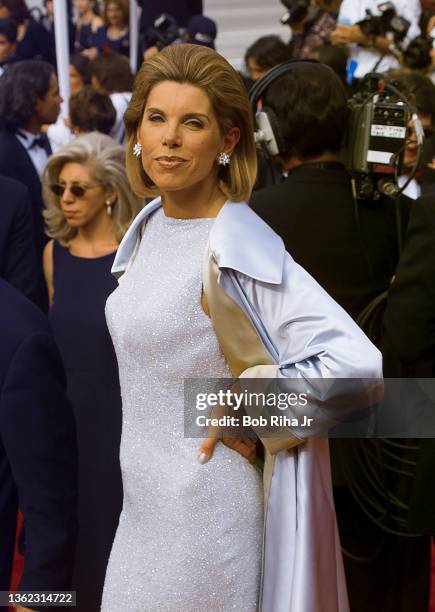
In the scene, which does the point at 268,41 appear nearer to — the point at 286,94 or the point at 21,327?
the point at 286,94

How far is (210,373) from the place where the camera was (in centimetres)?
193

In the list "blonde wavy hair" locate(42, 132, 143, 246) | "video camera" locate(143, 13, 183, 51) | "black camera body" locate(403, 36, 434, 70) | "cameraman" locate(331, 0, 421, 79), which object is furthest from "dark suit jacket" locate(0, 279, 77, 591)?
"video camera" locate(143, 13, 183, 51)

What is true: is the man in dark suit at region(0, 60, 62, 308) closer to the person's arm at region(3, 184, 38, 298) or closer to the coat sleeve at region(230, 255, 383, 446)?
the person's arm at region(3, 184, 38, 298)

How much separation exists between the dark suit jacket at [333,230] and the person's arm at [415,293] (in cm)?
25

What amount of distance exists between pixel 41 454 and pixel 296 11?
4992 millimetres

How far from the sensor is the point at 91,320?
3.22 m

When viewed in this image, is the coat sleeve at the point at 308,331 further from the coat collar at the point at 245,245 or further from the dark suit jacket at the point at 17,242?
the dark suit jacket at the point at 17,242

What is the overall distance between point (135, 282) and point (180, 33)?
5.34 meters

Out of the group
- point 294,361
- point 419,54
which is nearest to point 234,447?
point 294,361

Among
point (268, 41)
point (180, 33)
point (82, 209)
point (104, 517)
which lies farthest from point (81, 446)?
point (180, 33)

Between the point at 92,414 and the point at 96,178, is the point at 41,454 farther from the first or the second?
the point at 96,178

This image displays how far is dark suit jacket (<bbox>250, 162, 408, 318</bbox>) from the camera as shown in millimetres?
2889

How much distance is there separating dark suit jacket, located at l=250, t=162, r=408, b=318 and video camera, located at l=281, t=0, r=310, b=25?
12.3ft

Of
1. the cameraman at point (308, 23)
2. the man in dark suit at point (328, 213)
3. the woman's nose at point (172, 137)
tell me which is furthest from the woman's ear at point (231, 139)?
the cameraman at point (308, 23)
